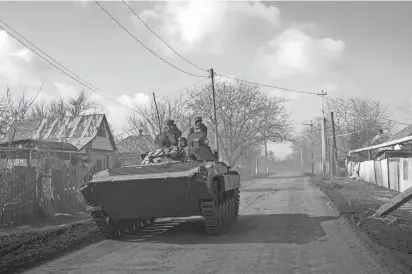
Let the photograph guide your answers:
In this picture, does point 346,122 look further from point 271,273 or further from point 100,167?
point 271,273

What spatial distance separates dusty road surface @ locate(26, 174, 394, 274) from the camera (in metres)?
5.61

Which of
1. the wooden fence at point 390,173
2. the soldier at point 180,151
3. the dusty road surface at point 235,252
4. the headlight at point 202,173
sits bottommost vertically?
the dusty road surface at point 235,252

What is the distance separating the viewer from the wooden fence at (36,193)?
10.4m

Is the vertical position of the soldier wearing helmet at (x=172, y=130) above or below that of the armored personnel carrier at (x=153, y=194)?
above

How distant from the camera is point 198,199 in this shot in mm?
7922

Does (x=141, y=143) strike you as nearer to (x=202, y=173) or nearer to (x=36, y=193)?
(x=36, y=193)

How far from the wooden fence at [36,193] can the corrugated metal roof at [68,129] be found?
43.8 feet

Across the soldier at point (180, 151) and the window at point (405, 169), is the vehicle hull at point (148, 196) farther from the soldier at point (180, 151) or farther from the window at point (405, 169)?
the window at point (405, 169)

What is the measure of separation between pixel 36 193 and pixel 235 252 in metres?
7.03

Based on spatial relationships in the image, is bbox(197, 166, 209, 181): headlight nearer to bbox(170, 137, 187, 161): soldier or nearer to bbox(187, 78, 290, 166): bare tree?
bbox(170, 137, 187, 161): soldier

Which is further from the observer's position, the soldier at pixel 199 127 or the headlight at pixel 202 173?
the soldier at pixel 199 127

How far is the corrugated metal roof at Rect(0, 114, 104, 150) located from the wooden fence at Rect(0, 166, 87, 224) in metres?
13.3

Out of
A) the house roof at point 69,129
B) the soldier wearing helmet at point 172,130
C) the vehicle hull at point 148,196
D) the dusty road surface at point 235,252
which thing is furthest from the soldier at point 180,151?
the house roof at point 69,129

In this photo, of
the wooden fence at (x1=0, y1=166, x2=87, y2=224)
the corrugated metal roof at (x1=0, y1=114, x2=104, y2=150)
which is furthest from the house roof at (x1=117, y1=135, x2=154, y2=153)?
the wooden fence at (x1=0, y1=166, x2=87, y2=224)
